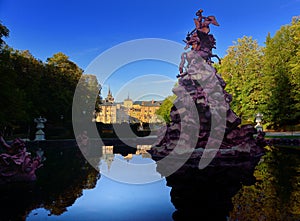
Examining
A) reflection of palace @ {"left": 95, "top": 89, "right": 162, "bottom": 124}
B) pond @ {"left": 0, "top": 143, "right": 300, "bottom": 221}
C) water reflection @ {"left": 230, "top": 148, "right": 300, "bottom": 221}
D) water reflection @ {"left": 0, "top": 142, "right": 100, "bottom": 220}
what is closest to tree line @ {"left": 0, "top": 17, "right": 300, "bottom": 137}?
water reflection @ {"left": 0, "top": 142, "right": 100, "bottom": 220}

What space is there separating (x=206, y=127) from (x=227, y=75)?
32.4m

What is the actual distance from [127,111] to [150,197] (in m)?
130

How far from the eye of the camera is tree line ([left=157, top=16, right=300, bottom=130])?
35.5 meters

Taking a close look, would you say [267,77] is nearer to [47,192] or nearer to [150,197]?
[150,197]

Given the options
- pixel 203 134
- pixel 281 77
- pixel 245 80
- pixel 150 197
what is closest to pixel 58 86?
pixel 203 134

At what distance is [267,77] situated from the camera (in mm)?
37531

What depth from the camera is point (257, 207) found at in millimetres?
6258

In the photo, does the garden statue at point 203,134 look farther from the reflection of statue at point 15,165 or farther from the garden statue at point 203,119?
the reflection of statue at point 15,165

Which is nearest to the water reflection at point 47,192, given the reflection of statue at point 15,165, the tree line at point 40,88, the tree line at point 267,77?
the reflection of statue at point 15,165

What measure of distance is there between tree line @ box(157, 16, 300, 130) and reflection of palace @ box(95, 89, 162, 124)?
68.7m

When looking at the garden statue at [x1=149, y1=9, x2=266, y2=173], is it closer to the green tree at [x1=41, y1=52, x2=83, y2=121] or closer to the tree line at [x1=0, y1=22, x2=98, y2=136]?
the tree line at [x1=0, y1=22, x2=98, y2=136]

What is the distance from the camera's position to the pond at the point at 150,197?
235 inches

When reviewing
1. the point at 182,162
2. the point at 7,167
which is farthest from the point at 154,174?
the point at 7,167

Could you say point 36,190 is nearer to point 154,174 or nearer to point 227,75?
point 154,174
